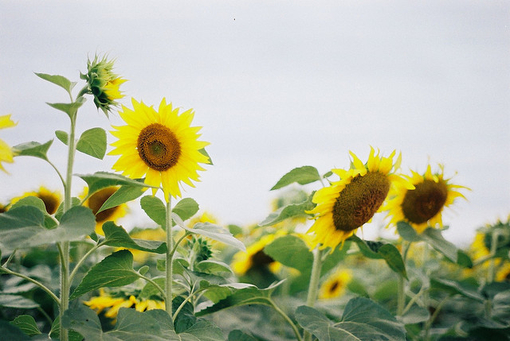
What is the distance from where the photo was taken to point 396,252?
4.61ft

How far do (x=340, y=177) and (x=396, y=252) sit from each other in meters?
0.35

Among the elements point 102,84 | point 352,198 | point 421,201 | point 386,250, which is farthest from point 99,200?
point 421,201

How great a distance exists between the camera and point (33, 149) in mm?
896

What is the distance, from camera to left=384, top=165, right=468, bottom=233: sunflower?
64.0 inches

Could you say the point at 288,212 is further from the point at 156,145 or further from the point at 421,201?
the point at 421,201

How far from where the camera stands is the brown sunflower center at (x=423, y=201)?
64.0 inches

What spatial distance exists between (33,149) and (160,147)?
34cm

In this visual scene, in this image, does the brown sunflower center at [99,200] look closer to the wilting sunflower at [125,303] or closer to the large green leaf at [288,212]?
the wilting sunflower at [125,303]

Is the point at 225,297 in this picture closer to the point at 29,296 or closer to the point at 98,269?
the point at 98,269

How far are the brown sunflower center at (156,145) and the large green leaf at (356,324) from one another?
0.55 m

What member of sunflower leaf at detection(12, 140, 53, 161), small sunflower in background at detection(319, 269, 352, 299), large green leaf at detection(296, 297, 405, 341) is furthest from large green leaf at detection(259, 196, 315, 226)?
small sunflower in background at detection(319, 269, 352, 299)

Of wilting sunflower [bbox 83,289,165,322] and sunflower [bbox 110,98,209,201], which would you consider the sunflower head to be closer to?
sunflower [bbox 110,98,209,201]

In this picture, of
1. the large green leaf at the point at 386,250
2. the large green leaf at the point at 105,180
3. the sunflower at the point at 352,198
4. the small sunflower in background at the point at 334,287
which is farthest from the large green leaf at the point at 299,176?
the small sunflower in background at the point at 334,287

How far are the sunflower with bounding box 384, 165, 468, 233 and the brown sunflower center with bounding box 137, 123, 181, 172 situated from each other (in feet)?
2.77
